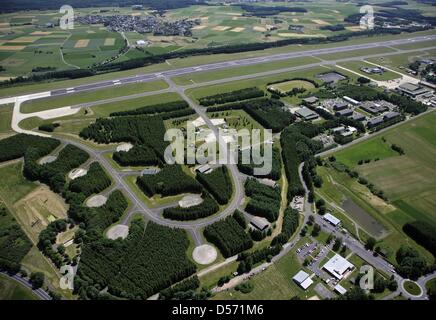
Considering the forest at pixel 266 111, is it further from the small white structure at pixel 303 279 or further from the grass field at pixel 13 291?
the grass field at pixel 13 291

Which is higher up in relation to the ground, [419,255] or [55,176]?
[55,176]

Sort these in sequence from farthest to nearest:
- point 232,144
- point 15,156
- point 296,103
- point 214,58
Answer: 1. point 214,58
2. point 296,103
3. point 232,144
4. point 15,156

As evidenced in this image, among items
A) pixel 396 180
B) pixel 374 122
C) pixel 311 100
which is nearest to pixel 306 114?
pixel 311 100

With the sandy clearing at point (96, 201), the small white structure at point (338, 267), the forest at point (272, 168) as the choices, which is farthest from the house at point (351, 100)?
the sandy clearing at point (96, 201)

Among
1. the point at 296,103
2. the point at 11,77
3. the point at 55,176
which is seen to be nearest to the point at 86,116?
the point at 55,176

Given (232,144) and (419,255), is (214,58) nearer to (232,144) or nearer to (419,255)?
(232,144)

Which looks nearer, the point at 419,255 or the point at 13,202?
the point at 419,255
